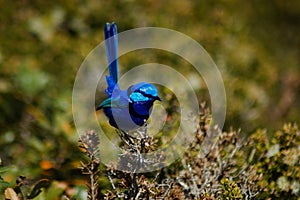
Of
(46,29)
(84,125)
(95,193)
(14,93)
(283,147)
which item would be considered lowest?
(95,193)

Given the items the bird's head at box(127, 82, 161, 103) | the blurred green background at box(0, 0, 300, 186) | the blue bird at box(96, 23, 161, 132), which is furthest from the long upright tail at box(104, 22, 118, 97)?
the blurred green background at box(0, 0, 300, 186)

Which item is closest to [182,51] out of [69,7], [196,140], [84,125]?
[69,7]

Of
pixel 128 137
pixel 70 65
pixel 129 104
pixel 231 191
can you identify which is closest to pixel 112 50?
A: pixel 129 104

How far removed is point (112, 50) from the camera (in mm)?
2740

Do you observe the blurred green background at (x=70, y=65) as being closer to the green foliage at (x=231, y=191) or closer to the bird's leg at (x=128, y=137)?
the bird's leg at (x=128, y=137)

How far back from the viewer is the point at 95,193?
233cm

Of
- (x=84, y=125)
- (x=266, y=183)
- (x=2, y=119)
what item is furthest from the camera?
(x=2, y=119)

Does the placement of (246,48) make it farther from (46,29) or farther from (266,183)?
(266,183)

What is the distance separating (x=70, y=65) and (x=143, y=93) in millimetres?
2475

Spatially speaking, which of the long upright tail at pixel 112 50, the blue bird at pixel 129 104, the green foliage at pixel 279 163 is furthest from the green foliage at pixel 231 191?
the long upright tail at pixel 112 50

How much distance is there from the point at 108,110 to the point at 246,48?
3160 millimetres

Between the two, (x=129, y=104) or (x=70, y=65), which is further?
(x=70, y=65)

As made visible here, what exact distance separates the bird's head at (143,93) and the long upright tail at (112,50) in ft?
0.78

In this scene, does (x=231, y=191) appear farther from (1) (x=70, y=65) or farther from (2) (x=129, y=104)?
(1) (x=70, y=65)
